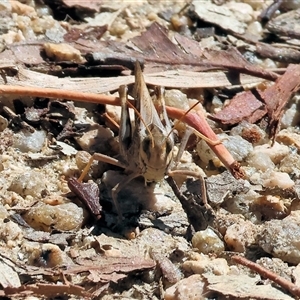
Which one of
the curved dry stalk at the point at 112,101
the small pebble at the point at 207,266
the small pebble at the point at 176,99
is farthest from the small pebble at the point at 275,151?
the small pebble at the point at 207,266

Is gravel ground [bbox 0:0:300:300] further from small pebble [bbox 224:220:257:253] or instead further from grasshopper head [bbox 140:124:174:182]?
grasshopper head [bbox 140:124:174:182]

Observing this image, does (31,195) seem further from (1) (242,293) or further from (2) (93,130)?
(1) (242,293)

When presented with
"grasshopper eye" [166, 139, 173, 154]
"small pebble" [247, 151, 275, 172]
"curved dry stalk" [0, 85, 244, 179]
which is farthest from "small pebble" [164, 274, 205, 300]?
"small pebble" [247, 151, 275, 172]

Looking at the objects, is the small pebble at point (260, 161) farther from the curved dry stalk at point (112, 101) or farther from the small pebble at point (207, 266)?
the small pebble at point (207, 266)

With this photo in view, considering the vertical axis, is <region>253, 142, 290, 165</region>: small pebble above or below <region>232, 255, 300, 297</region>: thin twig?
above

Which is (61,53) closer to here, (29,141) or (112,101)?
(112,101)

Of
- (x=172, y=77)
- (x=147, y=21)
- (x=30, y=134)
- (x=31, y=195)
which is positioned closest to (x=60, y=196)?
(x=31, y=195)

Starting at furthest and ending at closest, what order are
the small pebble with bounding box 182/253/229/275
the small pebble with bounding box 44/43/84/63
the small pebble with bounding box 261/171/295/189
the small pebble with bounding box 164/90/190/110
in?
the small pebble with bounding box 44/43/84/63 → the small pebble with bounding box 164/90/190/110 → the small pebble with bounding box 261/171/295/189 → the small pebble with bounding box 182/253/229/275
